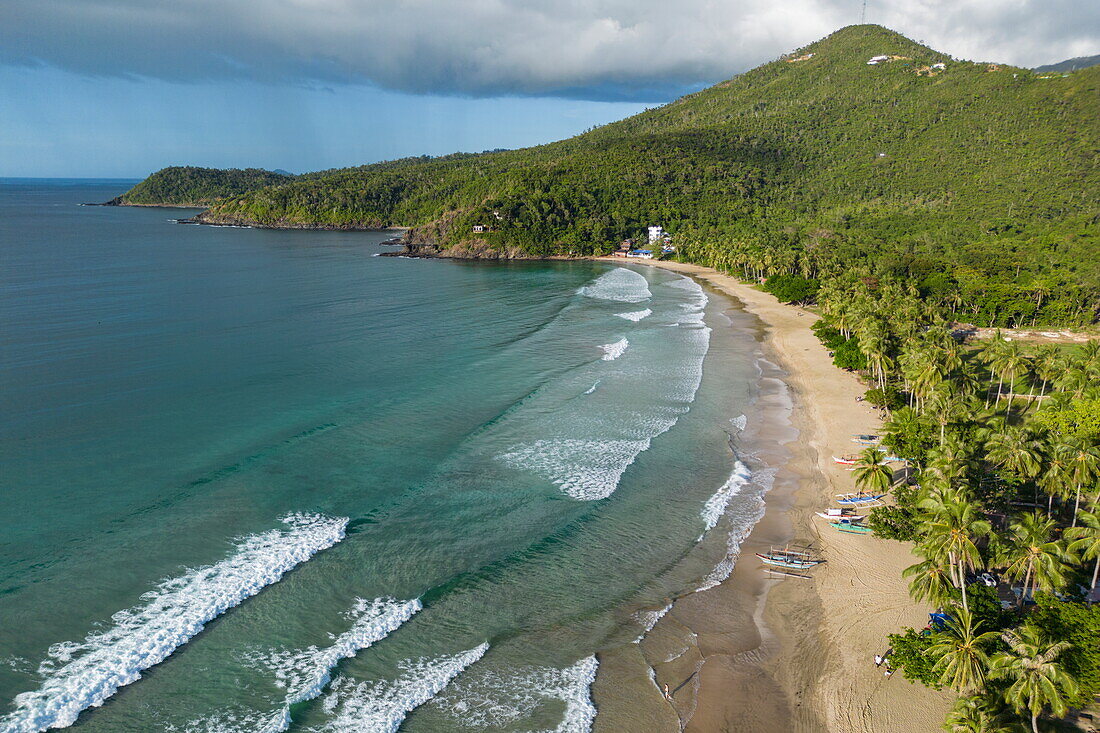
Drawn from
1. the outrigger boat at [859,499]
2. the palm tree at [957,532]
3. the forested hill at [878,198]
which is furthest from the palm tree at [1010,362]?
the forested hill at [878,198]

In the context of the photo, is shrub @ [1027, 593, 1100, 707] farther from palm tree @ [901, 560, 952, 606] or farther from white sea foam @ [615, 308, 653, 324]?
white sea foam @ [615, 308, 653, 324]

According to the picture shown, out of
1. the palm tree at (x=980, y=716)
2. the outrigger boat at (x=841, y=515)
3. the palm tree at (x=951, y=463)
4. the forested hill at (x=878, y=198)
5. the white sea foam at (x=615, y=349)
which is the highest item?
the forested hill at (x=878, y=198)

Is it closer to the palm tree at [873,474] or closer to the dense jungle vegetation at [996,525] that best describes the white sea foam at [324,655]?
the dense jungle vegetation at [996,525]

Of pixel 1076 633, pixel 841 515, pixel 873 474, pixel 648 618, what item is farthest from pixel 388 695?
pixel 873 474

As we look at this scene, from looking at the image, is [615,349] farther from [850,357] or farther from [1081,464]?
[1081,464]

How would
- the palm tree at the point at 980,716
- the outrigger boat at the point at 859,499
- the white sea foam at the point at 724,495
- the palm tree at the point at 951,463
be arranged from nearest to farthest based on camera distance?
the palm tree at the point at 980,716
the palm tree at the point at 951,463
the white sea foam at the point at 724,495
the outrigger boat at the point at 859,499

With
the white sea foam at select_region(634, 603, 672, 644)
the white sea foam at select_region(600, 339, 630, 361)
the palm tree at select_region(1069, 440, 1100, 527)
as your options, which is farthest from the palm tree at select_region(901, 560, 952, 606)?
the white sea foam at select_region(600, 339, 630, 361)
